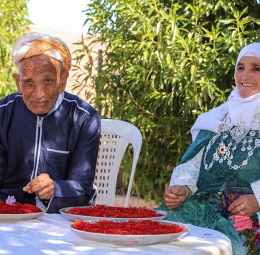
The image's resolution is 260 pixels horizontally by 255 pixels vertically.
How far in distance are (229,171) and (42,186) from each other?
41.1 inches

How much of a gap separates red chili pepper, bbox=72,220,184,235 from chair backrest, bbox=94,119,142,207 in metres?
1.45

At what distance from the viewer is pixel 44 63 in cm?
293

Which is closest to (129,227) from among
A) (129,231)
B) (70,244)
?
(129,231)

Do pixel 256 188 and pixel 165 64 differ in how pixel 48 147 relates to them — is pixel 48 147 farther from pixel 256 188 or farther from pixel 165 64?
pixel 165 64

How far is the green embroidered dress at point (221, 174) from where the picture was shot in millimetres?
3179

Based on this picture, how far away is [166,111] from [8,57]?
1905mm

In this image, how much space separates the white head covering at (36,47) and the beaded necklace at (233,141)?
938mm

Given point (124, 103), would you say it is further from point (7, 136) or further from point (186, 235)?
point (186, 235)

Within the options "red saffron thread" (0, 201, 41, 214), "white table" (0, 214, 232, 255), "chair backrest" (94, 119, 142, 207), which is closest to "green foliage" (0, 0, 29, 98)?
"chair backrest" (94, 119, 142, 207)

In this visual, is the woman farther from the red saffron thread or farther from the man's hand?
the red saffron thread

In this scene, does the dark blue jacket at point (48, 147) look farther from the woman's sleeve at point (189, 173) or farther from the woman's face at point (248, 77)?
the woman's face at point (248, 77)

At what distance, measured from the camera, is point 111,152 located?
3680 mm

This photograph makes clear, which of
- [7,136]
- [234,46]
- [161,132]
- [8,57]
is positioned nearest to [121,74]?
[161,132]

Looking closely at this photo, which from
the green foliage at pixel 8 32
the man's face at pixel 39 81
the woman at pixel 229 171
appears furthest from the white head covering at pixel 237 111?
the green foliage at pixel 8 32
